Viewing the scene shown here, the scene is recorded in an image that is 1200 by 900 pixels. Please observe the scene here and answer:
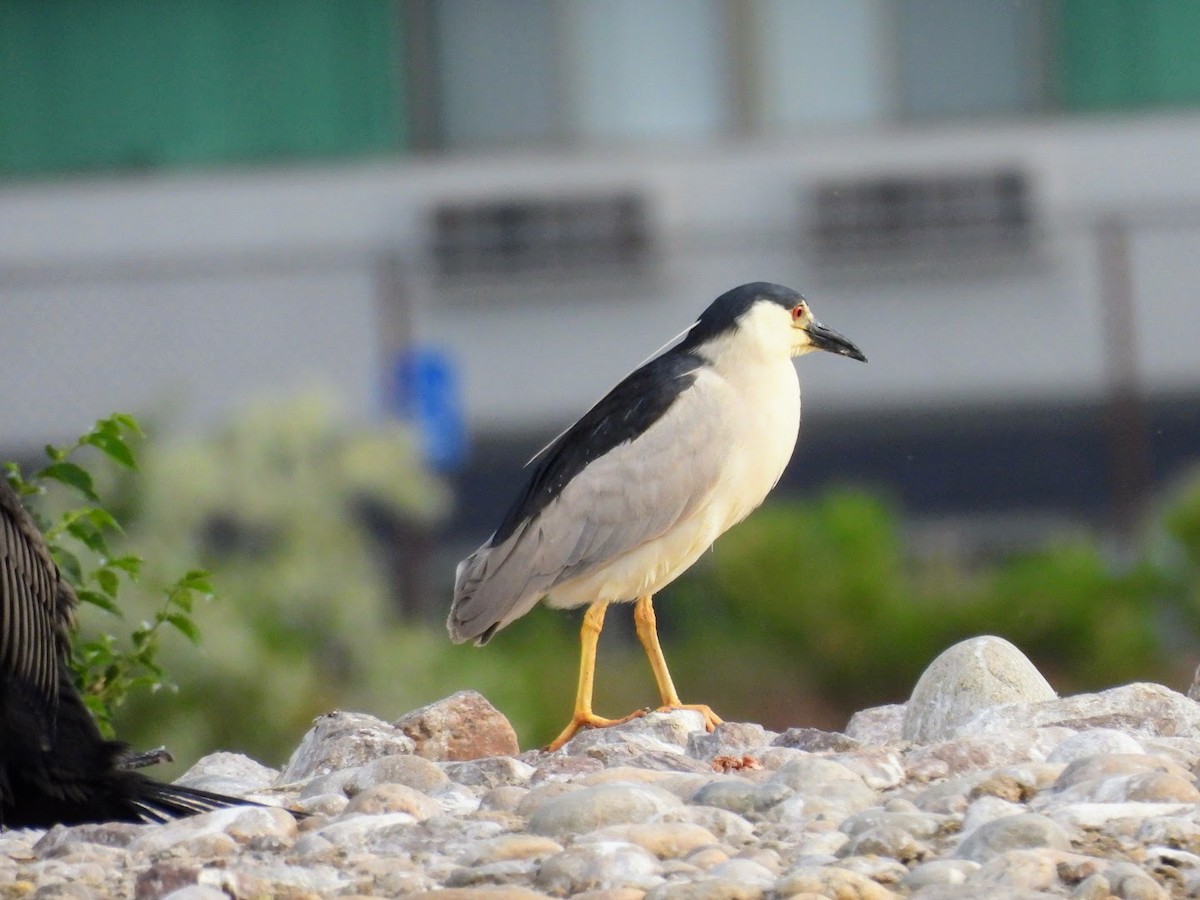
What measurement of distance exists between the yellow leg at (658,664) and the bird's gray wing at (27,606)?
1.62 metres

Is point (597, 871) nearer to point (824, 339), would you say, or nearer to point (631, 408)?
point (631, 408)

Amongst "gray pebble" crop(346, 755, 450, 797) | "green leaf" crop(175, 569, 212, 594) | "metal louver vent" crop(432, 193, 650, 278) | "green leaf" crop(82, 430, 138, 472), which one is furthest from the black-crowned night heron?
"metal louver vent" crop(432, 193, 650, 278)

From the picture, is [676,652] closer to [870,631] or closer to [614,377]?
[870,631]

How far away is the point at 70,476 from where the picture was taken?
5332 millimetres

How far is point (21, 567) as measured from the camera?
14.3 feet

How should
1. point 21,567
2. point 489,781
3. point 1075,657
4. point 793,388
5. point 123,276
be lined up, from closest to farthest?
point 21,567
point 489,781
point 793,388
point 1075,657
point 123,276

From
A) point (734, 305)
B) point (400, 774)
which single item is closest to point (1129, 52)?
point (734, 305)

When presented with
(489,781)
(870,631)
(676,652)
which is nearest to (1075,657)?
(870,631)

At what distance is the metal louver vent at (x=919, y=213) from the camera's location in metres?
13.6

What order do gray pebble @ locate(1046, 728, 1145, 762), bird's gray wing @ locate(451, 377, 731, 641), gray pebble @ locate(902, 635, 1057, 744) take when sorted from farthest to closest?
bird's gray wing @ locate(451, 377, 731, 641) → gray pebble @ locate(902, 635, 1057, 744) → gray pebble @ locate(1046, 728, 1145, 762)

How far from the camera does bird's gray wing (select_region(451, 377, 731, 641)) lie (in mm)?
5598

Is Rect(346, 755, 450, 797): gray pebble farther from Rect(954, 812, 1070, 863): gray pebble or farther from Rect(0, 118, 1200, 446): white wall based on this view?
Rect(0, 118, 1200, 446): white wall

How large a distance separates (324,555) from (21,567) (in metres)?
5.07

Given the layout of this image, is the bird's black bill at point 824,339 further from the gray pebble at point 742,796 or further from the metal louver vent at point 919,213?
the metal louver vent at point 919,213
